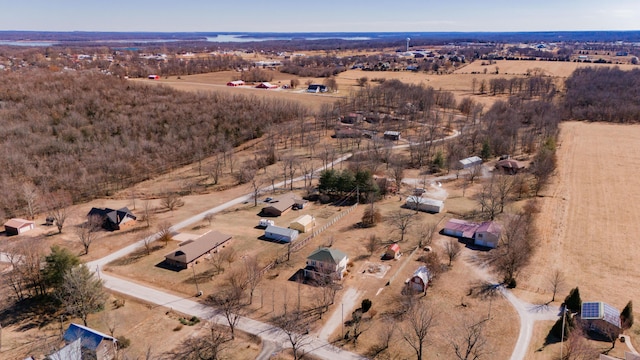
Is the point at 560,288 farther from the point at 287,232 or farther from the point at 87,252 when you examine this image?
the point at 87,252

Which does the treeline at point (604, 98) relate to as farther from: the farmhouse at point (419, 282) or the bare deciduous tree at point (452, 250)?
the farmhouse at point (419, 282)

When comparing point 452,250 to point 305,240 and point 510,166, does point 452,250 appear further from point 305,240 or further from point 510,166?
point 510,166

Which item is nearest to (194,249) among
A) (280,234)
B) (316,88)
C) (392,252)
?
(280,234)

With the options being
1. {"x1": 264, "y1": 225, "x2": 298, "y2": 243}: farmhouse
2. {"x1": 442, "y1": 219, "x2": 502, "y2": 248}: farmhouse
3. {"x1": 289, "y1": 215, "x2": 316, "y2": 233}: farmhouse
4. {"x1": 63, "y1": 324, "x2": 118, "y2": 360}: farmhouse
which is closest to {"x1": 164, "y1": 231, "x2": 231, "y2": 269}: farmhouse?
{"x1": 264, "y1": 225, "x2": 298, "y2": 243}: farmhouse

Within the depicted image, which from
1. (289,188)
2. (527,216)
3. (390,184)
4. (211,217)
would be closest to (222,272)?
(211,217)

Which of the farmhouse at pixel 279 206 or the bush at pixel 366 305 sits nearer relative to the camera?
the bush at pixel 366 305

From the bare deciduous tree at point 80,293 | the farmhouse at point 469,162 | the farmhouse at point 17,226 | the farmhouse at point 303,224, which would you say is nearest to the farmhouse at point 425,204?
the farmhouse at point 303,224
